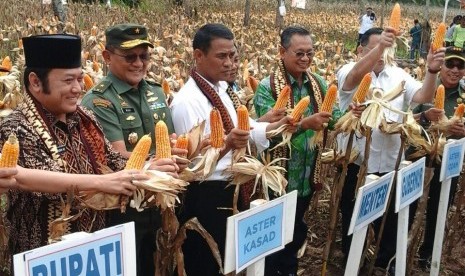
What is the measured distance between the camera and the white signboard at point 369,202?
251 centimetres

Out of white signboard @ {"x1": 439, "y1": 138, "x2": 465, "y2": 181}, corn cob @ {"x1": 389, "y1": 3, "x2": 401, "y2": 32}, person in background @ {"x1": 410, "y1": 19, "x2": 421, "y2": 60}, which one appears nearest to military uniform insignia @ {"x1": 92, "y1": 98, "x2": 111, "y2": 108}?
corn cob @ {"x1": 389, "y1": 3, "x2": 401, "y2": 32}

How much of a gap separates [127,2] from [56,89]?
64.2 feet

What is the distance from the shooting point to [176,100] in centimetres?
283

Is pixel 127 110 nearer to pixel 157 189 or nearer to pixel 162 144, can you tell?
pixel 162 144

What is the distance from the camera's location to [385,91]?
3553mm

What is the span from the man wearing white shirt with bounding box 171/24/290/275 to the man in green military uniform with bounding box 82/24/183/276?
0.14 metres

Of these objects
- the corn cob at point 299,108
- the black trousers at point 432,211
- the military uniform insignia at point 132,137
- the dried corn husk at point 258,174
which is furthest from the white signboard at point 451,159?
the military uniform insignia at point 132,137

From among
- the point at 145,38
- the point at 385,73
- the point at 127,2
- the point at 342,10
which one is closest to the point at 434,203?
the point at 385,73

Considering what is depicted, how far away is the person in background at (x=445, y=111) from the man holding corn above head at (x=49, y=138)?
2137 mm

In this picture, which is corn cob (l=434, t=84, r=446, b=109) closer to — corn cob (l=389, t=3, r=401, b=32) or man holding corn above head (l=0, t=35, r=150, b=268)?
Result: corn cob (l=389, t=3, r=401, b=32)

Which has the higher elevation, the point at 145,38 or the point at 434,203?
the point at 145,38

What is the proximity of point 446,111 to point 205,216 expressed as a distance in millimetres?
1933

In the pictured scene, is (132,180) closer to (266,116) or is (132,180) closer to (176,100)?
(176,100)

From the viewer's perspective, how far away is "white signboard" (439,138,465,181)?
320cm
